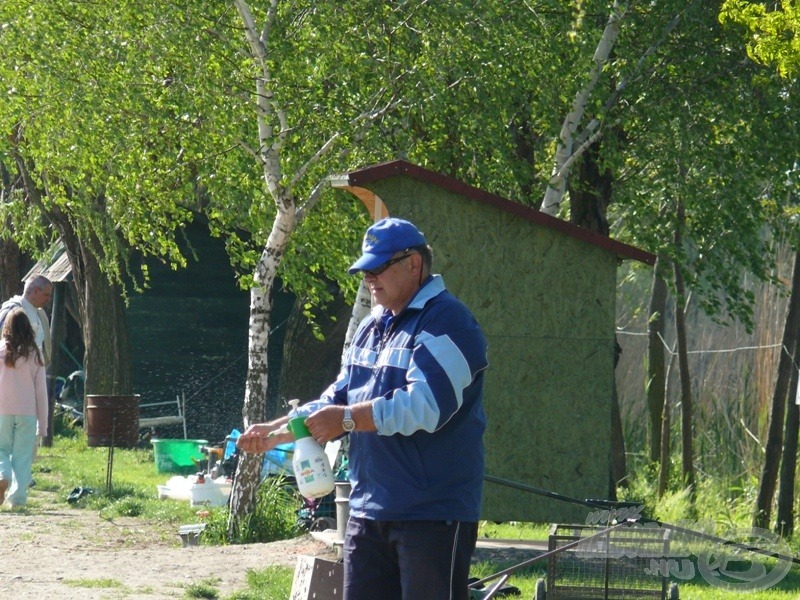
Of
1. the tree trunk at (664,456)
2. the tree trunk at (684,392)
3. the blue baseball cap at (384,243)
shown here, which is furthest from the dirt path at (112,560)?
the tree trunk at (664,456)

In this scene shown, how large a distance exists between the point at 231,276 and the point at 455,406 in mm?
19921

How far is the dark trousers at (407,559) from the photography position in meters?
4.38

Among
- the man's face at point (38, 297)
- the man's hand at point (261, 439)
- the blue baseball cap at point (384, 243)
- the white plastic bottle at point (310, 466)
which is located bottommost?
the white plastic bottle at point (310, 466)

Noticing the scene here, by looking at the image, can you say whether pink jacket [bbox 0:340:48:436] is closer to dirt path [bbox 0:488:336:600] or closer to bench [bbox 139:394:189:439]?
dirt path [bbox 0:488:336:600]

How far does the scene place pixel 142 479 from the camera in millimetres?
16266

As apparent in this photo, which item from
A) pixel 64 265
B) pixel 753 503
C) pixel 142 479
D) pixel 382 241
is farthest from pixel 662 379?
pixel 64 265

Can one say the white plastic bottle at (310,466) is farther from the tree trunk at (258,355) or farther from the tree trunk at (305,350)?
the tree trunk at (305,350)

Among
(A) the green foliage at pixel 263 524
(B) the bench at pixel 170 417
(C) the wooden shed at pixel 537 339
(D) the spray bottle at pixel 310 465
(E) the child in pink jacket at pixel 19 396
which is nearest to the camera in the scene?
(D) the spray bottle at pixel 310 465

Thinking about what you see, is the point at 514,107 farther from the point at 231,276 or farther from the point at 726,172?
the point at 231,276

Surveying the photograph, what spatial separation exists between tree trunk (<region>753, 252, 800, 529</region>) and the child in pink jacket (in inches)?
248

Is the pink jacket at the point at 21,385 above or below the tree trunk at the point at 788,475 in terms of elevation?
above

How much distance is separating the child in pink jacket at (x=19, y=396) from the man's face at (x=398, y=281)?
793cm

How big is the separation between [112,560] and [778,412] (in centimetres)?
556

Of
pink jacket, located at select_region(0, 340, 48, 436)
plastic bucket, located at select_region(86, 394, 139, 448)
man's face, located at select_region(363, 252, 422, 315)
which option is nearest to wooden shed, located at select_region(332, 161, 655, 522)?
man's face, located at select_region(363, 252, 422, 315)
